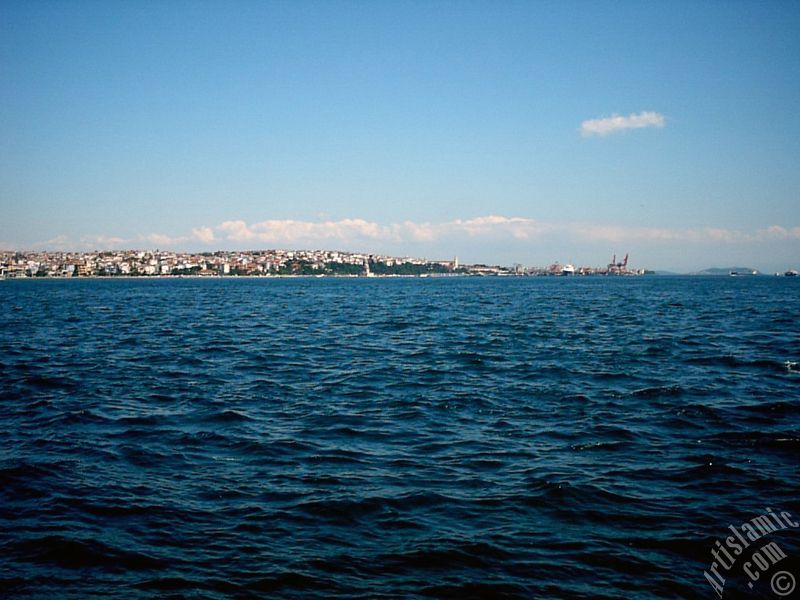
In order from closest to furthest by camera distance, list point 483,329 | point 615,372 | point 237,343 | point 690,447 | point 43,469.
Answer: point 43,469 < point 690,447 < point 615,372 < point 237,343 < point 483,329

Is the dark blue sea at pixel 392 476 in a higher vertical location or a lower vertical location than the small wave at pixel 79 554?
higher

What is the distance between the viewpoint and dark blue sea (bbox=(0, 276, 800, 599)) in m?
7.14

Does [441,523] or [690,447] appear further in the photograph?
[690,447]

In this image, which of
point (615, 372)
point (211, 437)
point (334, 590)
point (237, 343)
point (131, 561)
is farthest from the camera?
point (237, 343)

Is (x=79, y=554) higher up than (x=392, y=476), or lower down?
lower down

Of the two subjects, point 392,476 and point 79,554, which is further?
point 392,476

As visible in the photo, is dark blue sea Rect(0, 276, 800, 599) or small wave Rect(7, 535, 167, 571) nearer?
dark blue sea Rect(0, 276, 800, 599)

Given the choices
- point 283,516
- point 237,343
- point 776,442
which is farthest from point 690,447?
point 237,343

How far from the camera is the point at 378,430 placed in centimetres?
1352

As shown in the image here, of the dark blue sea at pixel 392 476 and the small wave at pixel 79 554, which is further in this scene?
the small wave at pixel 79 554

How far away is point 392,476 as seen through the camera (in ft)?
34.4

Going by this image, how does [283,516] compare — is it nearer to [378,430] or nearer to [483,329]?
[378,430]

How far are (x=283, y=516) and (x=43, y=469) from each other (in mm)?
5559

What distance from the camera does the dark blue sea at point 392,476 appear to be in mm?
7145
